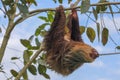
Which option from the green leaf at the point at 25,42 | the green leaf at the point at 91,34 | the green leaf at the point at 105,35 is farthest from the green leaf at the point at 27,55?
the green leaf at the point at 105,35

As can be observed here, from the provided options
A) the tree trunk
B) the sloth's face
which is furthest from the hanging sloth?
the tree trunk

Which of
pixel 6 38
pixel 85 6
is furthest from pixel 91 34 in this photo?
pixel 85 6

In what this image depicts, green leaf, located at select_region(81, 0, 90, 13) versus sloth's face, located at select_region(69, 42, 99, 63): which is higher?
green leaf, located at select_region(81, 0, 90, 13)

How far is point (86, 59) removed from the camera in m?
3.04

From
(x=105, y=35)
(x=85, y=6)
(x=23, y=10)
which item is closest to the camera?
(x=85, y=6)

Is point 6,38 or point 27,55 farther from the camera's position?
point 27,55

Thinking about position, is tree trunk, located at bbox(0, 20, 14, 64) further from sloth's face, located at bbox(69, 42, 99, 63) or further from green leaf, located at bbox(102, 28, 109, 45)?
green leaf, located at bbox(102, 28, 109, 45)

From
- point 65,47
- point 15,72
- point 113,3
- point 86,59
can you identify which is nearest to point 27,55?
point 15,72

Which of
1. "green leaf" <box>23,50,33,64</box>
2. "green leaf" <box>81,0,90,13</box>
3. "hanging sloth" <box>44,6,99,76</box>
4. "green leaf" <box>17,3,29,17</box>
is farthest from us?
"green leaf" <box>23,50,33,64</box>

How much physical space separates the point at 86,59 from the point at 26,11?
0.80 m

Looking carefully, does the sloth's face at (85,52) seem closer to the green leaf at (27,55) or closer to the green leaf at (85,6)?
the green leaf at (27,55)

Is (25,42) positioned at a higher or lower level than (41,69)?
higher

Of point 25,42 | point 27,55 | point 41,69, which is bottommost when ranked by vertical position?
point 41,69

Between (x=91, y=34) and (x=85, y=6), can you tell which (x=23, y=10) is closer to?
(x=85, y=6)
